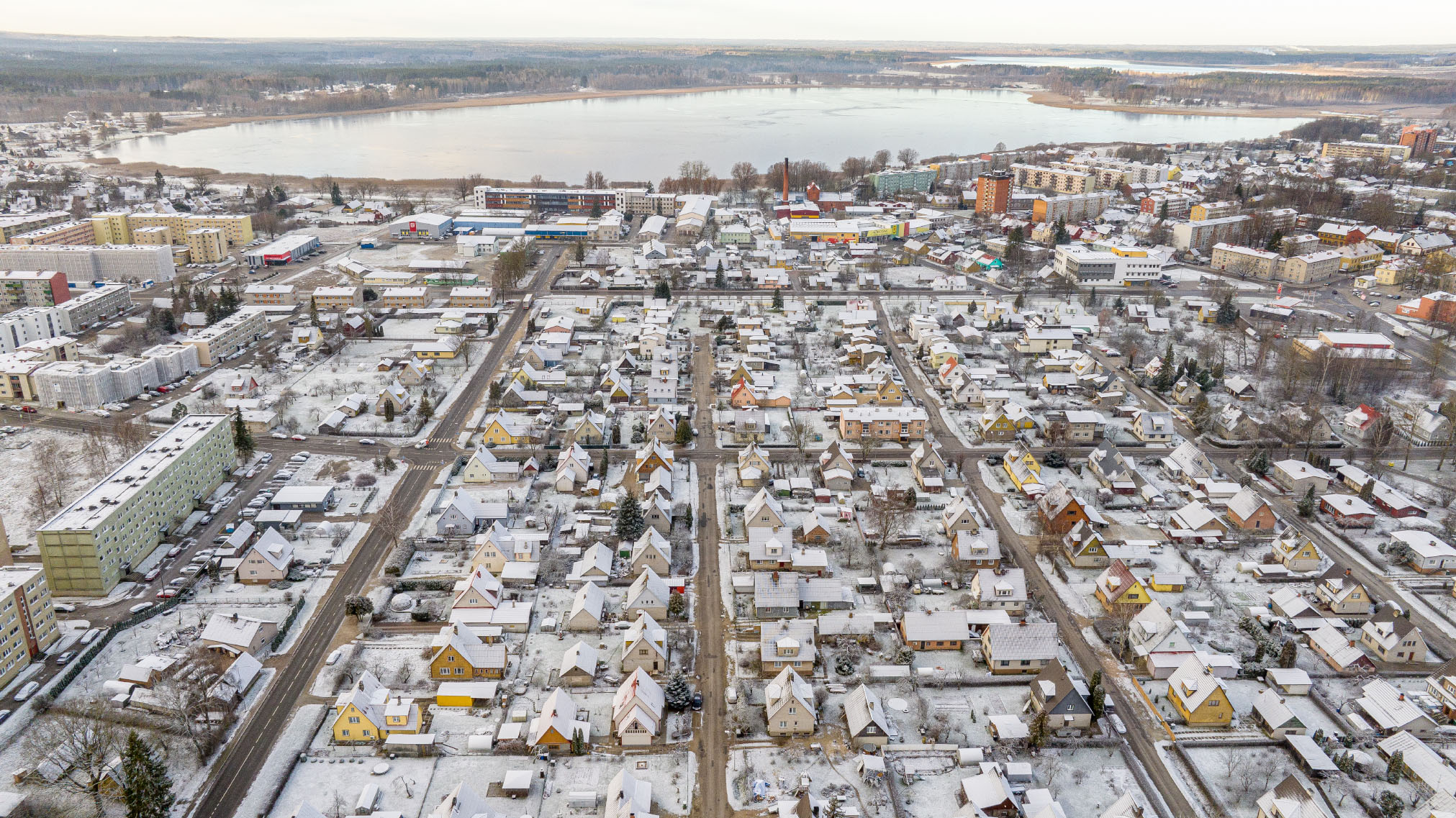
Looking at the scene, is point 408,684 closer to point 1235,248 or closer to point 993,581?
point 993,581

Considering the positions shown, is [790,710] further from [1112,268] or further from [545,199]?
[545,199]

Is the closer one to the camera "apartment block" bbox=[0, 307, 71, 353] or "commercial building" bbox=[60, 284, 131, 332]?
"apartment block" bbox=[0, 307, 71, 353]

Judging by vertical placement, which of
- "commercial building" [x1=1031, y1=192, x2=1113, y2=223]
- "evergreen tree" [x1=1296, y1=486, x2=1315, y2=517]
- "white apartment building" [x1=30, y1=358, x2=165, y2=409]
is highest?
"commercial building" [x1=1031, y1=192, x2=1113, y2=223]

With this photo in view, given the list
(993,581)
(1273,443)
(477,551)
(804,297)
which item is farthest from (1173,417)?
(477,551)

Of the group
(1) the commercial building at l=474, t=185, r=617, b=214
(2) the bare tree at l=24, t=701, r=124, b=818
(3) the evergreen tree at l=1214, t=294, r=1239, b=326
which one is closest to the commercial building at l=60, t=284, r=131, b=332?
(1) the commercial building at l=474, t=185, r=617, b=214

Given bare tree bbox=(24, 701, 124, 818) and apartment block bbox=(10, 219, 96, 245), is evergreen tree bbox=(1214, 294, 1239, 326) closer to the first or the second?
bare tree bbox=(24, 701, 124, 818)

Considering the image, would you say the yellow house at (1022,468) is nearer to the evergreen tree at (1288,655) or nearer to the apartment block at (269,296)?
the evergreen tree at (1288,655)
